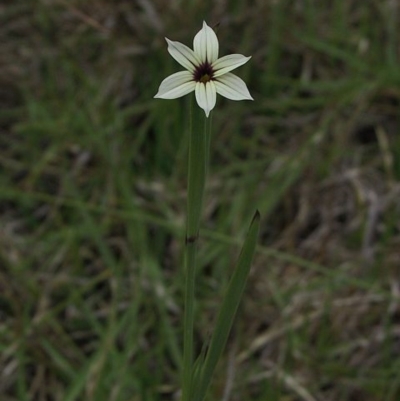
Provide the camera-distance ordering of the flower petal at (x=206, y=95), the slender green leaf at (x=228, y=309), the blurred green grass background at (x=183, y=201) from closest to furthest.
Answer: the flower petal at (x=206, y=95) < the slender green leaf at (x=228, y=309) < the blurred green grass background at (x=183, y=201)

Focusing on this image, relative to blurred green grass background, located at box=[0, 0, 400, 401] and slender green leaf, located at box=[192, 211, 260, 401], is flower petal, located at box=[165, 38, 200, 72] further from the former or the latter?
blurred green grass background, located at box=[0, 0, 400, 401]

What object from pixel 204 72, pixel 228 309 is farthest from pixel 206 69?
pixel 228 309

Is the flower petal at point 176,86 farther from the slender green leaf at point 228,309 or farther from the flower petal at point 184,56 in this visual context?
the slender green leaf at point 228,309

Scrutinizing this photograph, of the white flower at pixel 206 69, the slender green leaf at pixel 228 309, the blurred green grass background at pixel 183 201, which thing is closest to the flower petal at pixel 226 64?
the white flower at pixel 206 69

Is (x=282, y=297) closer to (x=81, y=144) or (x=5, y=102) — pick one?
(x=81, y=144)

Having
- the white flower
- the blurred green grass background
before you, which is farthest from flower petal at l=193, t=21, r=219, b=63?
the blurred green grass background

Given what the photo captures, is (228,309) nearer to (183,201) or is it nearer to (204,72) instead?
(204,72)
